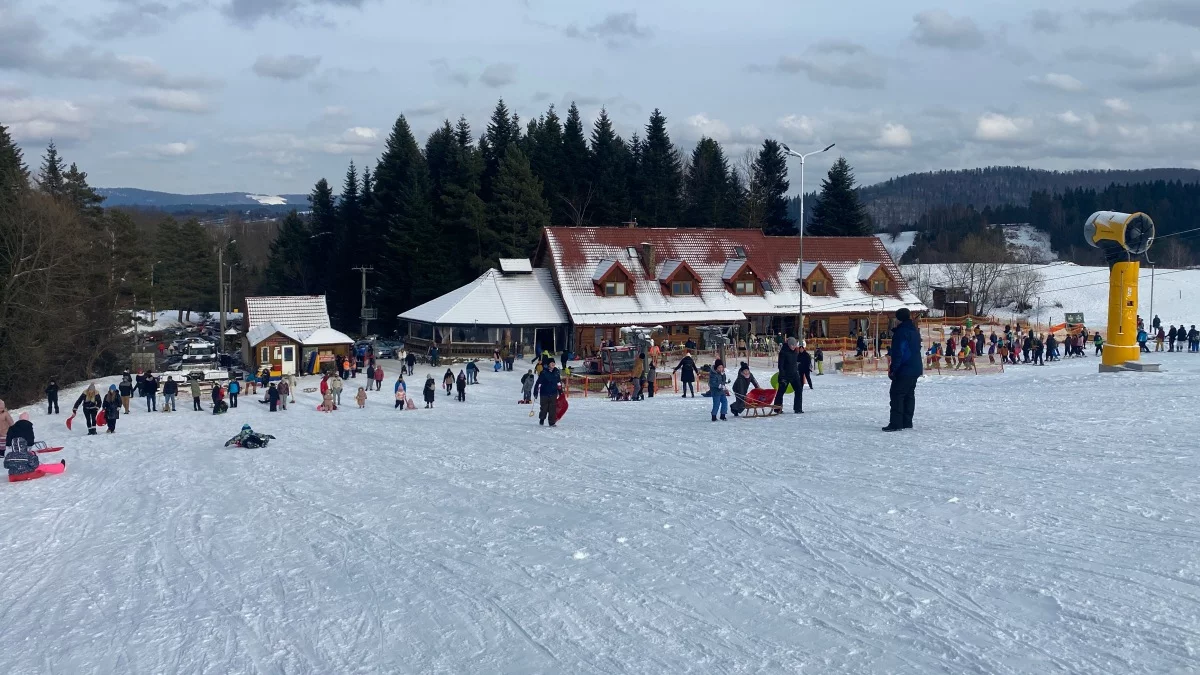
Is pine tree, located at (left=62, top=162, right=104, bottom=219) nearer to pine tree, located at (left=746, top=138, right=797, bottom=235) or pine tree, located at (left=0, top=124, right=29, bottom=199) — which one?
pine tree, located at (left=0, top=124, right=29, bottom=199)

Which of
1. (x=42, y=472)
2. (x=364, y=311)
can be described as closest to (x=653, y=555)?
(x=42, y=472)

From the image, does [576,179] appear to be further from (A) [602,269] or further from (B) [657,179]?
(A) [602,269]

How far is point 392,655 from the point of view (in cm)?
784

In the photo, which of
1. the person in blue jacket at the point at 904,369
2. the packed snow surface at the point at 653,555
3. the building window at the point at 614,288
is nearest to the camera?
the packed snow surface at the point at 653,555

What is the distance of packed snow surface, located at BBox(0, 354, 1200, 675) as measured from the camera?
24.3ft

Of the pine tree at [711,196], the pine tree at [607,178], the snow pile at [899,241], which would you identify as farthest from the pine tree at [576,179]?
the snow pile at [899,241]

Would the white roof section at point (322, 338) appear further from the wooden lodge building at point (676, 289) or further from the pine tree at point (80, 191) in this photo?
the pine tree at point (80, 191)

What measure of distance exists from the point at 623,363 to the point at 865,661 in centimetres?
2850

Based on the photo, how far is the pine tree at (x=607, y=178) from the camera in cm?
6650

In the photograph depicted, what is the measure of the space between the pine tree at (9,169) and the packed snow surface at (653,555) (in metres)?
31.3

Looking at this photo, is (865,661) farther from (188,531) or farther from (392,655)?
(188,531)

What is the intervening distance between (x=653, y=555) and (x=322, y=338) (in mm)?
35450

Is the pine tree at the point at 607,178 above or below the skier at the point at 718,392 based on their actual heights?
above

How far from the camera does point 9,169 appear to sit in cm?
4588
